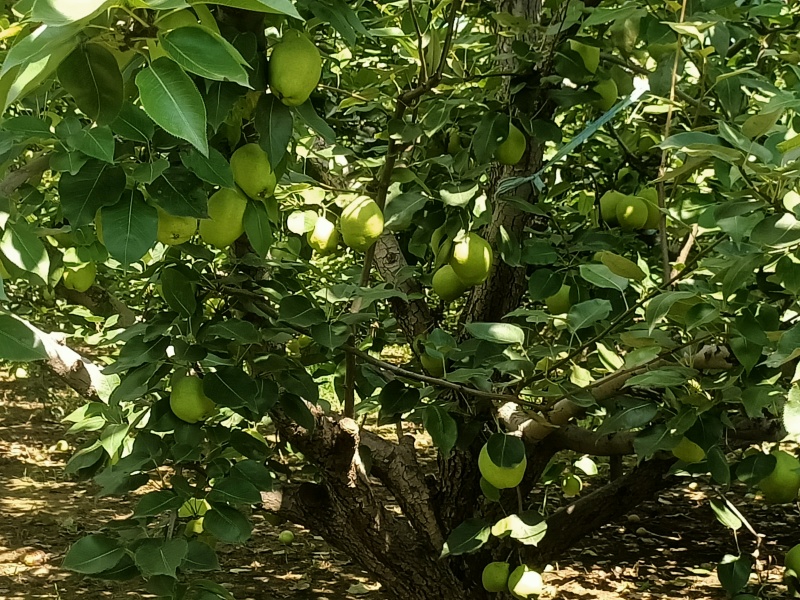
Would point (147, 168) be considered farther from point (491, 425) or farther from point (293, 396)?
point (491, 425)

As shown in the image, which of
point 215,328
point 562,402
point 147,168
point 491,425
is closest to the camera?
point 147,168

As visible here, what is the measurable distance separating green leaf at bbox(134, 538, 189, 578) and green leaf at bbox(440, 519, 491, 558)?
0.81 m

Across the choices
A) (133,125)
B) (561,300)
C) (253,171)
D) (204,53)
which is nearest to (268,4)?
(204,53)

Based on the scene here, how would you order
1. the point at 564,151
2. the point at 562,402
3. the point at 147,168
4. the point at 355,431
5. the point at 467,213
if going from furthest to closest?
the point at 355,431 < the point at 562,402 < the point at 467,213 < the point at 564,151 < the point at 147,168

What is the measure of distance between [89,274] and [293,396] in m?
0.67

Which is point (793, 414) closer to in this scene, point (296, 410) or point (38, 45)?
point (38, 45)

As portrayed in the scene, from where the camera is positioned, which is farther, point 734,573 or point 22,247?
point 734,573

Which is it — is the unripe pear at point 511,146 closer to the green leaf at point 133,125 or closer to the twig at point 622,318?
the twig at point 622,318

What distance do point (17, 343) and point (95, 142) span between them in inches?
9.4

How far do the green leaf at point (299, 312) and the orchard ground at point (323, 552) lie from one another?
2.34m

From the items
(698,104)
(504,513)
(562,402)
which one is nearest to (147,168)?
(698,104)

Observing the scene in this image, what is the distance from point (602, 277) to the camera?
1655 mm

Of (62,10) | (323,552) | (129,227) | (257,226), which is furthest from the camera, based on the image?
(323,552)

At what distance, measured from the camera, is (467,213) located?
1.84 metres
